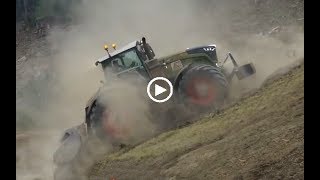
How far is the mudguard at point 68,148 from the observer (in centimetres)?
1314

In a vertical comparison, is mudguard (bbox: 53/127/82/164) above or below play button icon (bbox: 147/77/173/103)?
below

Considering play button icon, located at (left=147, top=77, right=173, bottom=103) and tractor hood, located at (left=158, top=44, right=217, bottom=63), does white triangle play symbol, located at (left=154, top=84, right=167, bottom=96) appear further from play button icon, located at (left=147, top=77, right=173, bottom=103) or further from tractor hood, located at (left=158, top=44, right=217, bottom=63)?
tractor hood, located at (left=158, top=44, right=217, bottom=63)

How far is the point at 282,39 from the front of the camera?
2305 centimetres

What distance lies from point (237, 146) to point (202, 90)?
16.9ft

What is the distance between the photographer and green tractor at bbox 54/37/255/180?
1382 cm

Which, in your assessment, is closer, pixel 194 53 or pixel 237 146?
pixel 237 146

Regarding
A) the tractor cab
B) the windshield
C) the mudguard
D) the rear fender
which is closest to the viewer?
the mudguard

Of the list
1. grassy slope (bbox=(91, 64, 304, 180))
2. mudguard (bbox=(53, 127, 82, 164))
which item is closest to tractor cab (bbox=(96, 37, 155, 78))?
mudguard (bbox=(53, 127, 82, 164))

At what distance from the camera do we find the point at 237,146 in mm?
9211

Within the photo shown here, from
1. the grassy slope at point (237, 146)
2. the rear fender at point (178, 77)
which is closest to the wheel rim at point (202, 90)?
the rear fender at point (178, 77)

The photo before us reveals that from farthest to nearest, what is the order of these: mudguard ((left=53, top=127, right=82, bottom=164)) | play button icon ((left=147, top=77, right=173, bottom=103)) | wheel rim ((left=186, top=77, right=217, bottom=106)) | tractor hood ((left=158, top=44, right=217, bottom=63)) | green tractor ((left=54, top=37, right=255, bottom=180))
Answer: tractor hood ((left=158, top=44, right=217, bottom=63)) < wheel rim ((left=186, top=77, right=217, bottom=106)) < play button icon ((left=147, top=77, right=173, bottom=103)) < green tractor ((left=54, top=37, right=255, bottom=180)) < mudguard ((left=53, top=127, right=82, bottom=164))

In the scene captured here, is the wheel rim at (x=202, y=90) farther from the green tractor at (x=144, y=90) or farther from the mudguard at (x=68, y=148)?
the mudguard at (x=68, y=148)

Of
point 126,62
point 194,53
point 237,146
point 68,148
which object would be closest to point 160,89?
point 126,62

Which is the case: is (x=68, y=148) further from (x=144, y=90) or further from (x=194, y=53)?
(x=194, y=53)
